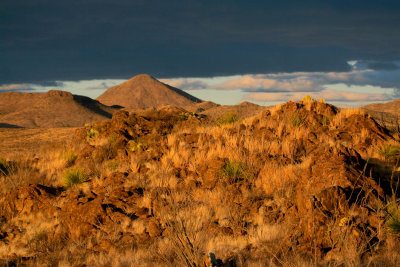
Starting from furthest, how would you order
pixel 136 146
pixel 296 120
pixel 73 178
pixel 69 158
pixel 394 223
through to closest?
pixel 69 158
pixel 296 120
pixel 136 146
pixel 73 178
pixel 394 223

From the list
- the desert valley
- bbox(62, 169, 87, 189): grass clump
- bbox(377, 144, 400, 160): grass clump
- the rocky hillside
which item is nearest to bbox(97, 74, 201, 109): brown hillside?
the desert valley

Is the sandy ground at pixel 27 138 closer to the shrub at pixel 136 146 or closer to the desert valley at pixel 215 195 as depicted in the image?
the desert valley at pixel 215 195

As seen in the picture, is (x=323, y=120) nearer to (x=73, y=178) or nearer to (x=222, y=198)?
(x=222, y=198)

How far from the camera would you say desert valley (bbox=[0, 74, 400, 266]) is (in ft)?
17.2

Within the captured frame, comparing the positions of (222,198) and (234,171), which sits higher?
(234,171)

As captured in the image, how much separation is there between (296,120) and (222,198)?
5829 millimetres

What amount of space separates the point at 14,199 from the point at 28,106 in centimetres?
7222

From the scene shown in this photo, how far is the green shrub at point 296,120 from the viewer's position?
12376 mm

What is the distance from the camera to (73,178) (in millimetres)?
10133

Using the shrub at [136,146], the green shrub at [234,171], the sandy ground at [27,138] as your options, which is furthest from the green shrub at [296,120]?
the sandy ground at [27,138]

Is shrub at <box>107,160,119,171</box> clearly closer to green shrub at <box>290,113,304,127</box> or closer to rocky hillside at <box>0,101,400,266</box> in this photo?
rocky hillside at <box>0,101,400,266</box>

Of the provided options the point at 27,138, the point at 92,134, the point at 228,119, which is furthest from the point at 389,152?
the point at 27,138

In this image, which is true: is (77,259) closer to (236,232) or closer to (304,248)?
(236,232)

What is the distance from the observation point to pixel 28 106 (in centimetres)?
7344
